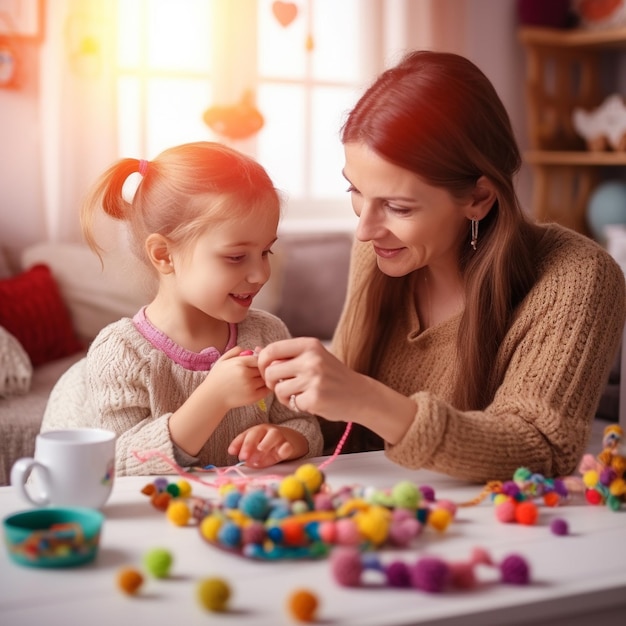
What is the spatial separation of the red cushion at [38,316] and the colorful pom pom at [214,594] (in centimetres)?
228

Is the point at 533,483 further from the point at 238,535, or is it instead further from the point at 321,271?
the point at 321,271

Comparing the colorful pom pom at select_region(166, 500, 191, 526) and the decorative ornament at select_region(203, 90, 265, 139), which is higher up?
the decorative ornament at select_region(203, 90, 265, 139)

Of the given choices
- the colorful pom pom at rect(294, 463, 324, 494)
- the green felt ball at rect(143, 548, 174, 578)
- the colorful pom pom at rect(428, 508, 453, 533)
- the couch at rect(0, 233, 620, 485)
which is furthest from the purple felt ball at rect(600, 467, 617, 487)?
the couch at rect(0, 233, 620, 485)

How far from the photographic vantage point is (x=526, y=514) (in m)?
1.03

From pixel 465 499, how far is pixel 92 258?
93.6 inches

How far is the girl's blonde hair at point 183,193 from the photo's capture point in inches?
57.4

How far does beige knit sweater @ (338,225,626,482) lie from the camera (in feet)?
3.87

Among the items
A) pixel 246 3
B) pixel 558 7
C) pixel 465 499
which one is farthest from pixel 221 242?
pixel 558 7

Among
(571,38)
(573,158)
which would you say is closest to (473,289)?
(573,158)

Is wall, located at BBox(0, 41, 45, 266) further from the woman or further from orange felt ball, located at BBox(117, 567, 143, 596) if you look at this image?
orange felt ball, located at BBox(117, 567, 143, 596)

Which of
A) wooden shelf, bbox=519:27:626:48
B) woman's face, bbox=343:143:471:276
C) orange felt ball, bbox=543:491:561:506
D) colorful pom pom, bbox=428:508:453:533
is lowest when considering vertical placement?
orange felt ball, bbox=543:491:561:506

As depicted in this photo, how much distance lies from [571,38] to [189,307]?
3663mm

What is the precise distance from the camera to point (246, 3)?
13.2 ft

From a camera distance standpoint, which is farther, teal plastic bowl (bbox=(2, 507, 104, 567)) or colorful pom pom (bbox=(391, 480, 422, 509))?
colorful pom pom (bbox=(391, 480, 422, 509))
